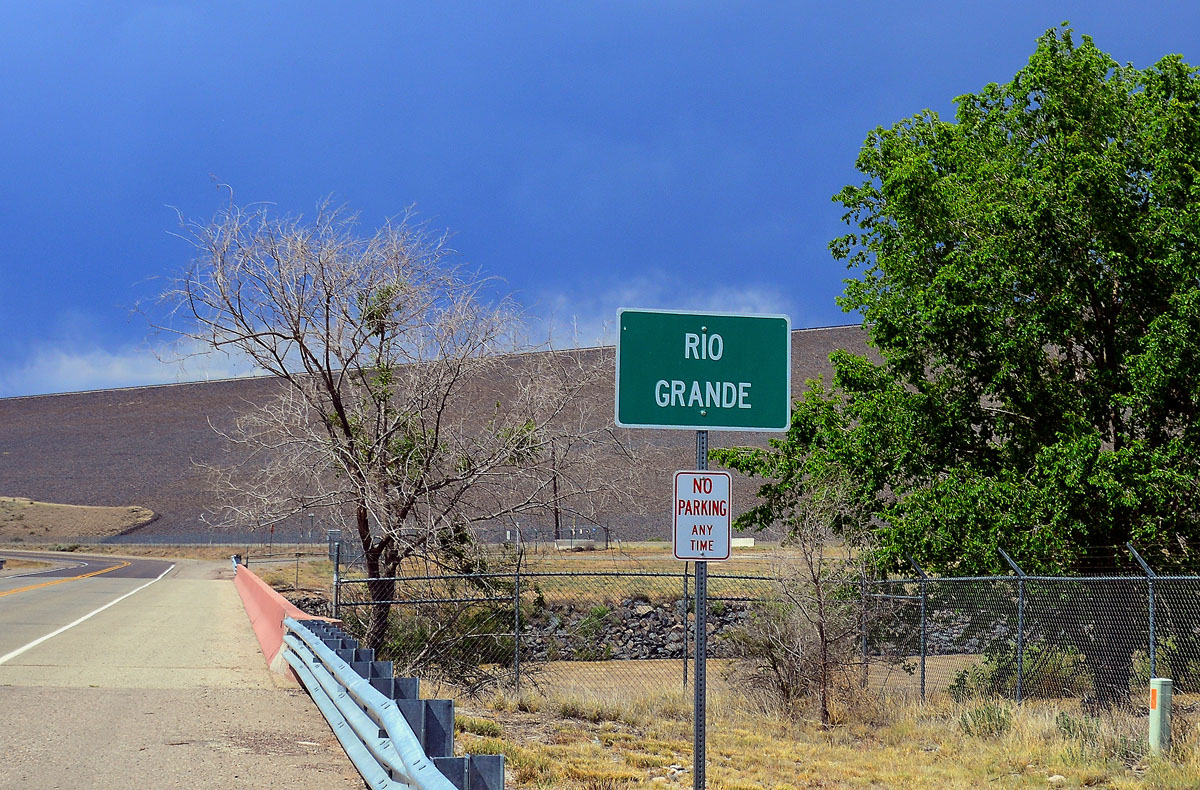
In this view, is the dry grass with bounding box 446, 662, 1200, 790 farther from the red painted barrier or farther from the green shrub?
the red painted barrier

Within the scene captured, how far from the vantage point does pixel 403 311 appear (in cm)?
1675

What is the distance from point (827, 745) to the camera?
474 inches

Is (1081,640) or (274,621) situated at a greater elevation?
(274,621)

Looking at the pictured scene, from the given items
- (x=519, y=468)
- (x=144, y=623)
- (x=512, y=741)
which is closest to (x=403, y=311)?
(x=519, y=468)

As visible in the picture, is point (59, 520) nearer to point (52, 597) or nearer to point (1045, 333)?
point (52, 597)

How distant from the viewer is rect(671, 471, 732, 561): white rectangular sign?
19.3 feet

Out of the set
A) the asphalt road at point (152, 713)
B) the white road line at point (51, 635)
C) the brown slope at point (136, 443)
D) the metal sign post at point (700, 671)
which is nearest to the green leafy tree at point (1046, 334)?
the asphalt road at point (152, 713)

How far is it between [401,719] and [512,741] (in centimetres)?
523

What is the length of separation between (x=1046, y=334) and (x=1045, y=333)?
18 centimetres

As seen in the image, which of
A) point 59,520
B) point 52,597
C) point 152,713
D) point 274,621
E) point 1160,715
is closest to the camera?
point 152,713

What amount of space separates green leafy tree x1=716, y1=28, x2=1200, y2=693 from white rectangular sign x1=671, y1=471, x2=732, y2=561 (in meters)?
12.6

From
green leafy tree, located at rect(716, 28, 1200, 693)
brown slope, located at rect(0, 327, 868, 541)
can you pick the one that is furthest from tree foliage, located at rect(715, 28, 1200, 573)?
brown slope, located at rect(0, 327, 868, 541)

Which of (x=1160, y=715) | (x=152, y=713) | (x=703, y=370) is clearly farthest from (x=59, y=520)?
(x=703, y=370)

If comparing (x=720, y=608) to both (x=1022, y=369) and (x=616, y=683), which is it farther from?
(x=1022, y=369)
